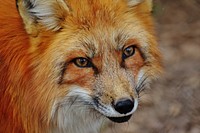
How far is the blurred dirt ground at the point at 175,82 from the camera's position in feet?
22.1

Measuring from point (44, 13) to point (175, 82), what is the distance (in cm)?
301

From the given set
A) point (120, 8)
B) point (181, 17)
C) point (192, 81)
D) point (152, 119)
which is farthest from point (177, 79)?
point (120, 8)

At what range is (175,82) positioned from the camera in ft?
23.8

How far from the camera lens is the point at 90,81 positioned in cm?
461

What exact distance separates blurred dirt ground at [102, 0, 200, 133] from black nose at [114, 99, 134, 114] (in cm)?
142

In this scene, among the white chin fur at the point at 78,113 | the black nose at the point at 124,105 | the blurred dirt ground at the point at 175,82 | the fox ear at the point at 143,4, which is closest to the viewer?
the black nose at the point at 124,105

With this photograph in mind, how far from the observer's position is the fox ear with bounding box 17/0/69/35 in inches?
180

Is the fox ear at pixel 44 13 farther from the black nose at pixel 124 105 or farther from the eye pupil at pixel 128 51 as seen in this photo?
the black nose at pixel 124 105

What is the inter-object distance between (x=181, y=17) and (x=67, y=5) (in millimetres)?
4005

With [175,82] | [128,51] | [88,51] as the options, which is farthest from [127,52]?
[175,82]

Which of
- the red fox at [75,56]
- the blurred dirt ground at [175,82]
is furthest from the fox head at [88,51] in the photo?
the blurred dirt ground at [175,82]

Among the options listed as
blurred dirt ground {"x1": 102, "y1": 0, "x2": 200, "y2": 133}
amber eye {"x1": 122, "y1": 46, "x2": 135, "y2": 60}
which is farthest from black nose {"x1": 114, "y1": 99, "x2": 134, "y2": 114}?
blurred dirt ground {"x1": 102, "y1": 0, "x2": 200, "y2": 133}

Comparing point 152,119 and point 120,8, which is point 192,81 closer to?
point 152,119

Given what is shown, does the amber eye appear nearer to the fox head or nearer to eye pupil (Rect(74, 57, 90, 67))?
the fox head
